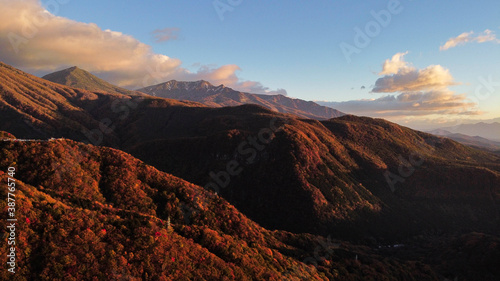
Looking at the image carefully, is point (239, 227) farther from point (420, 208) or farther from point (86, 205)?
point (420, 208)

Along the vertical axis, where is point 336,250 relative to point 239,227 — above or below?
below

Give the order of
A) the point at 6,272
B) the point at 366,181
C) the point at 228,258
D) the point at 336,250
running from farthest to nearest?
the point at 366,181
the point at 336,250
the point at 228,258
the point at 6,272

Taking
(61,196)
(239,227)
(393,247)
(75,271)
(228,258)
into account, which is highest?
(61,196)

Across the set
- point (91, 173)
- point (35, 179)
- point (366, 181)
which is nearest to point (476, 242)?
point (366, 181)

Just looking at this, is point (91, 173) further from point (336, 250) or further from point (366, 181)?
point (366, 181)

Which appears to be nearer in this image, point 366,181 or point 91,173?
point 91,173

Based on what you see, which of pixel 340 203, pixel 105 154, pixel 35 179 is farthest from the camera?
pixel 340 203
